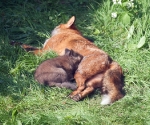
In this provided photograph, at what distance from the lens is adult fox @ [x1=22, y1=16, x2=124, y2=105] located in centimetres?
580

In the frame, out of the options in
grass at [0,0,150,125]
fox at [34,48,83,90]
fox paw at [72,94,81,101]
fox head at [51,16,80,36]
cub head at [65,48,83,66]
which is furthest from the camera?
fox head at [51,16,80,36]

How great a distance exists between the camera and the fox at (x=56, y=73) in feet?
19.5

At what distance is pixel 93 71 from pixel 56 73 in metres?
0.54

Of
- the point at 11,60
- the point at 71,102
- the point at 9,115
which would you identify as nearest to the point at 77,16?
the point at 11,60

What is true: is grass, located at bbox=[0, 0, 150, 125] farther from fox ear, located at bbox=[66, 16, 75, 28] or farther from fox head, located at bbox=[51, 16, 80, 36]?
fox ear, located at bbox=[66, 16, 75, 28]

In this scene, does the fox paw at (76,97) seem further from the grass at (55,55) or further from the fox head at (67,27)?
the fox head at (67,27)

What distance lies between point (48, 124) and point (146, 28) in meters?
2.83

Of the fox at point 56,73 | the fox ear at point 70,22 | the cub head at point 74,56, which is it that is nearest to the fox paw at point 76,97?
the fox at point 56,73

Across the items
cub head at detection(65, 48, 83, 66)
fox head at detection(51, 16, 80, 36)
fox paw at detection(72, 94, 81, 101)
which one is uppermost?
cub head at detection(65, 48, 83, 66)

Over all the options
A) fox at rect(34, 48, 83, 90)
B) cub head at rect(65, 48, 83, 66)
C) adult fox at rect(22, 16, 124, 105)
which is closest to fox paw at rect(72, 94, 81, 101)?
adult fox at rect(22, 16, 124, 105)

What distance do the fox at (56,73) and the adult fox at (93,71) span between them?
0.11m

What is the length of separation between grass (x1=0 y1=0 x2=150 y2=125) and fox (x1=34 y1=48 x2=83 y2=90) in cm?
9

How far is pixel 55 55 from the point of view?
6.68 meters

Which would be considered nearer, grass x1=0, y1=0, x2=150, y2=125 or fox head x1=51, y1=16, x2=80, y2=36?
grass x1=0, y1=0, x2=150, y2=125
